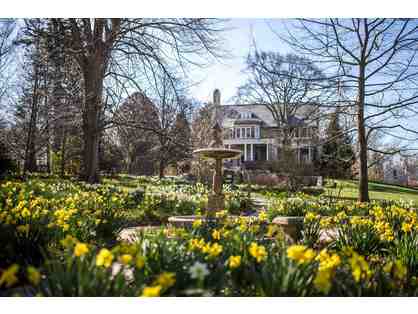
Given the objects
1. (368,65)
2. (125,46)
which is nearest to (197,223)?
(368,65)

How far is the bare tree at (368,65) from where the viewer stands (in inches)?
176

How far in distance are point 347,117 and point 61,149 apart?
5.92 m

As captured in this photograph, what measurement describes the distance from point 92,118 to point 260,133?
3.28m

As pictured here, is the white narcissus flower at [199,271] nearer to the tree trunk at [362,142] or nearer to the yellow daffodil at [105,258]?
the yellow daffodil at [105,258]

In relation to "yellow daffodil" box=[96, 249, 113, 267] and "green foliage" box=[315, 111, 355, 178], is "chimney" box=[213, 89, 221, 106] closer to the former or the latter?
"green foliage" box=[315, 111, 355, 178]

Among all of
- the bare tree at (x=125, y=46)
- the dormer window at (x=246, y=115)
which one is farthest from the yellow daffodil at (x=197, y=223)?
the dormer window at (x=246, y=115)

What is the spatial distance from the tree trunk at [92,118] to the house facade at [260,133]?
2.27 m

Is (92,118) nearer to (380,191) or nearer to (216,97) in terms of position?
(216,97)

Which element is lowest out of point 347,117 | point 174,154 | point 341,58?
point 174,154

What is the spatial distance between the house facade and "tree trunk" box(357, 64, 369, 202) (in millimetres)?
763

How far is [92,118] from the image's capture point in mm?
6703
